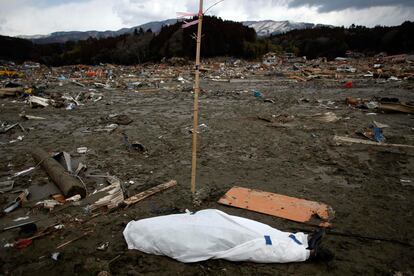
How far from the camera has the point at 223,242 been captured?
2439 millimetres

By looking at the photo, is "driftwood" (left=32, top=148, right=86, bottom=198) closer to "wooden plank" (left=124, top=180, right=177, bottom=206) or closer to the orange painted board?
"wooden plank" (left=124, top=180, right=177, bottom=206)

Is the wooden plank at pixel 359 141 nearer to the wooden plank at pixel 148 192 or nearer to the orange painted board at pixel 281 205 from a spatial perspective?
the orange painted board at pixel 281 205

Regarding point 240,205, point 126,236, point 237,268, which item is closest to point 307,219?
point 240,205

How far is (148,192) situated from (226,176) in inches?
52.7

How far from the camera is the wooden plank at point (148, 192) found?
361 cm

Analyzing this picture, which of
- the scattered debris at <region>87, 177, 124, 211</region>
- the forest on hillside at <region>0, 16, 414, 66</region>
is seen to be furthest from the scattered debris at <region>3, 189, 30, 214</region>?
the forest on hillside at <region>0, 16, 414, 66</region>

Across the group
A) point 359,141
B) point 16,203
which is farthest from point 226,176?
point 359,141

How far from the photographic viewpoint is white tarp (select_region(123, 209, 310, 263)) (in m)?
2.41

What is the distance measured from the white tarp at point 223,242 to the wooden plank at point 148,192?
43.7 inches

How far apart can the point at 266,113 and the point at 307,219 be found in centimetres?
624

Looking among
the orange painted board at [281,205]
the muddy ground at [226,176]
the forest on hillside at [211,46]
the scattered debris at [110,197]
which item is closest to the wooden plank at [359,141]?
the muddy ground at [226,176]

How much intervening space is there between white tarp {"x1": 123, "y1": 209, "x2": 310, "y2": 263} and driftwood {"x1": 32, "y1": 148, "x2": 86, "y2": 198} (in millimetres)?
1684

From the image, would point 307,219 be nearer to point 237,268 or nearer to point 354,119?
point 237,268

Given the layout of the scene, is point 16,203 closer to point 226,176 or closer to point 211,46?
point 226,176
